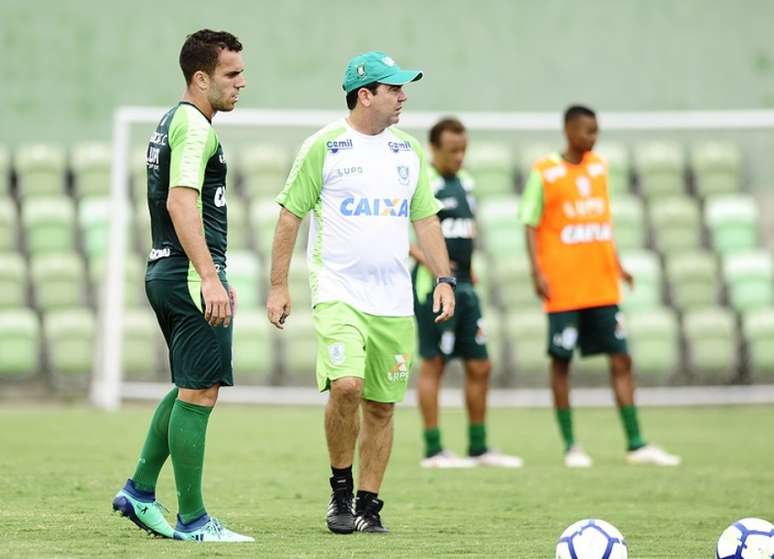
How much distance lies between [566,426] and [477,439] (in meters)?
0.65

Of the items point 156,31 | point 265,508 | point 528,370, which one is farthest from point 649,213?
point 265,508

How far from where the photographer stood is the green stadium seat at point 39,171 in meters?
16.9

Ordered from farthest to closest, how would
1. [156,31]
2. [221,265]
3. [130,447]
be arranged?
1. [156,31]
2. [130,447]
3. [221,265]

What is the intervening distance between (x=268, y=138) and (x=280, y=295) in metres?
9.56

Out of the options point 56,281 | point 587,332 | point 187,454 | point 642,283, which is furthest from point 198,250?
point 642,283

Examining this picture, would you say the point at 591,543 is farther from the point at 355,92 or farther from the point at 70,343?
the point at 70,343

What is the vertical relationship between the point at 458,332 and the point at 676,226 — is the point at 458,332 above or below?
below

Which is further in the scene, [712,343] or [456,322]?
[712,343]

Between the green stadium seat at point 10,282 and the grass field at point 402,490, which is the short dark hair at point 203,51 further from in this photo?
the green stadium seat at point 10,282

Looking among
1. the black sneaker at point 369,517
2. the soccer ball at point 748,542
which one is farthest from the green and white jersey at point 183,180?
the soccer ball at point 748,542

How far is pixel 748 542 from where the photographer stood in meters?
5.76

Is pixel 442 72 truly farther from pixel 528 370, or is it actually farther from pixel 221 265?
pixel 221 265

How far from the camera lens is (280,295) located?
7180mm

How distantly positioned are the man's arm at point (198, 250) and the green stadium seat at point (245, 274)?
9.26 meters
